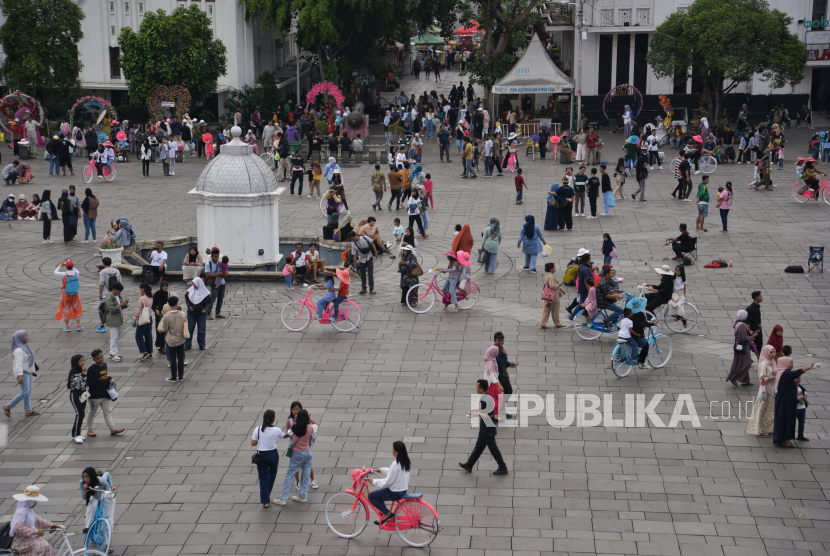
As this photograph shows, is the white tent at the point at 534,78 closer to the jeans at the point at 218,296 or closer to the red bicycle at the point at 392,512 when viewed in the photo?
the jeans at the point at 218,296

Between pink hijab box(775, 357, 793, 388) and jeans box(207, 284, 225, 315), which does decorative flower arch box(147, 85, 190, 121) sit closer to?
jeans box(207, 284, 225, 315)

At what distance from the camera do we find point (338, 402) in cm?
1401

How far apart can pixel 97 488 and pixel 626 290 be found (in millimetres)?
12109

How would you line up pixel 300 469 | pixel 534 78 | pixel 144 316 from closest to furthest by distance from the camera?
pixel 300 469 < pixel 144 316 < pixel 534 78

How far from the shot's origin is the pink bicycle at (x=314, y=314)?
17062mm

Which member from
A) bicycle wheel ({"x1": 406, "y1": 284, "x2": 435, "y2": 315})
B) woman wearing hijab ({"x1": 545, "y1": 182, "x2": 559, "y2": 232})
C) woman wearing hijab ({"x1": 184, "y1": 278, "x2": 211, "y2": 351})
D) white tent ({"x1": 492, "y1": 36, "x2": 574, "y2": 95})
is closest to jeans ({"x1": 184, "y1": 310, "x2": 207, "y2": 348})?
woman wearing hijab ({"x1": 184, "y1": 278, "x2": 211, "y2": 351})

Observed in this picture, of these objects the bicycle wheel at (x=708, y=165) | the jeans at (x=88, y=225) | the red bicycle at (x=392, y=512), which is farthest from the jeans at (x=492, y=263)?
the bicycle wheel at (x=708, y=165)

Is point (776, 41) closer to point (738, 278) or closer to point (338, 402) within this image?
point (738, 278)

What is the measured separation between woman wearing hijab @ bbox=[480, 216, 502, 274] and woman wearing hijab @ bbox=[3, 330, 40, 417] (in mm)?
9814

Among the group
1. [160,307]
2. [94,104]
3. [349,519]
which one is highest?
[94,104]

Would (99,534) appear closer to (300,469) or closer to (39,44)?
(300,469)

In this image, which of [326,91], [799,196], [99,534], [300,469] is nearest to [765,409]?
[300,469]

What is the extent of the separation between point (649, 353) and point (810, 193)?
1501 centimetres

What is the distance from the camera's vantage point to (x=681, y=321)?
17.0m
